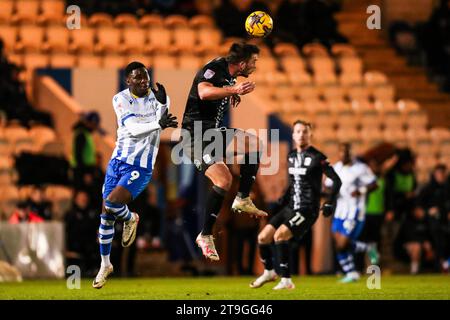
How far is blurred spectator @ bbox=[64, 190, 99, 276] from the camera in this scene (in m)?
19.3

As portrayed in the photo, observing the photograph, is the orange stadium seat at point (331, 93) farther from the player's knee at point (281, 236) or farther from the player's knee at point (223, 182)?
the player's knee at point (223, 182)

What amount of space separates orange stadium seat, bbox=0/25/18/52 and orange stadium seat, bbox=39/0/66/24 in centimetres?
62

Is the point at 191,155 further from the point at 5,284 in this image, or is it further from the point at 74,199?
the point at 74,199

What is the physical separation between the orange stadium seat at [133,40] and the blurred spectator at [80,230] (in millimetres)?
4786

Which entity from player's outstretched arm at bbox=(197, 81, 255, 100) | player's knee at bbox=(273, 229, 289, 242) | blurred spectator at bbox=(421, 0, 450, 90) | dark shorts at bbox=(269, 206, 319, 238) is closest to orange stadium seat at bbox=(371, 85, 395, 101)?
blurred spectator at bbox=(421, 0, 450, 90)

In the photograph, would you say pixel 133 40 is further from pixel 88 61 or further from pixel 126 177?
pixel 126 177

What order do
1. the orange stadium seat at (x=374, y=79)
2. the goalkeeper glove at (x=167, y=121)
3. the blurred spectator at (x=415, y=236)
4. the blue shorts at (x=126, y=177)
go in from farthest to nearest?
1. the orange stadium seat at (x=374, y=79)
2. the blurred spectator at (x=415, y=236)
3. the blue shorts at (x=126, y=177)
4. the goalkeeper glove at (x=167, y=121)

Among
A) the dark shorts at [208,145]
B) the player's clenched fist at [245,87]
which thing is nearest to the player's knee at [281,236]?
the dark shorts at [208,145]

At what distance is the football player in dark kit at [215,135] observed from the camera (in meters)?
13.0

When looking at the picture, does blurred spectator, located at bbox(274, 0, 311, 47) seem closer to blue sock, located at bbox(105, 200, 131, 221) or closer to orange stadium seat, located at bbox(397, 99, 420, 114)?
orange stadium seat, located at bbox(397, 99, 420, 114)

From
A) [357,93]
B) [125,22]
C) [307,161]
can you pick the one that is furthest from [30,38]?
[307,161]

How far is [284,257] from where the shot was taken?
15383mm

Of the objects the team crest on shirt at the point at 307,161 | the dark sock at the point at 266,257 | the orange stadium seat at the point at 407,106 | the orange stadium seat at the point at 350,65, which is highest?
the orange stadium seat at the point at 350,65

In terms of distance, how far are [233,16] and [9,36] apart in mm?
4632
